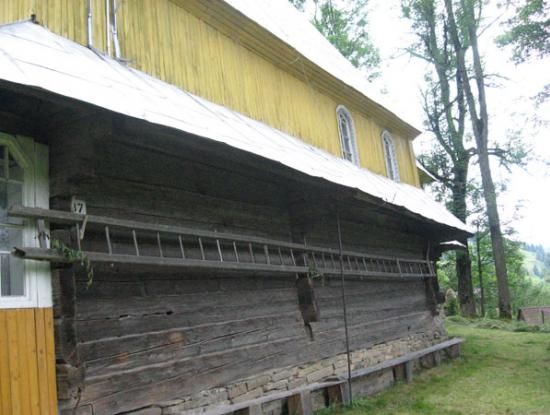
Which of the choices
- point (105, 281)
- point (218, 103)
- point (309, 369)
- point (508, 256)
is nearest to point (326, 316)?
point (309, 369)

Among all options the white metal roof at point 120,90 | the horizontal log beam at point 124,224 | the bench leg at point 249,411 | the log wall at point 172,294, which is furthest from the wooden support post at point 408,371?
the bench leg at point 249,411

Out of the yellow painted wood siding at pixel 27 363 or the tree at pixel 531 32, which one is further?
the tree at pixel 531 32

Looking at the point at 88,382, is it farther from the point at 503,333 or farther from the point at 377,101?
the point at 503,333

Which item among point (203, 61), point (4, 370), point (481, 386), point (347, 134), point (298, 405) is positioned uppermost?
point (203, 61)

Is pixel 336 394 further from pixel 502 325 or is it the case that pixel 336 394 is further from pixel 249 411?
pixel 502 325

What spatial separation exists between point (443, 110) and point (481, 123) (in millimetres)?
2757

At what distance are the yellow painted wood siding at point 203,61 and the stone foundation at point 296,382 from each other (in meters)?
3.59

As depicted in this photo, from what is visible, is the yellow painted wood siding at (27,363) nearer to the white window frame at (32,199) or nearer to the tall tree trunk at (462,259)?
the white window frame at (32,199)

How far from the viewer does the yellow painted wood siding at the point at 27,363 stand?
3.76 metres

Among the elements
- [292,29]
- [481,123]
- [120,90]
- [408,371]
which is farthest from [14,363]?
[481,123]

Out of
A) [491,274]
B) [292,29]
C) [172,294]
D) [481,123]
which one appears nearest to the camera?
[172,294]

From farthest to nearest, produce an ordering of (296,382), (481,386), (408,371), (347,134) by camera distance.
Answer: (347,134) → (408,371) → (481,386) → (296,382)

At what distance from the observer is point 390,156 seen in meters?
12.9

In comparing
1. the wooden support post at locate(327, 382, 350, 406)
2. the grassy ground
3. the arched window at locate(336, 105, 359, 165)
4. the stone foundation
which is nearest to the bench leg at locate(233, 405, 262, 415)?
the stone foundation
